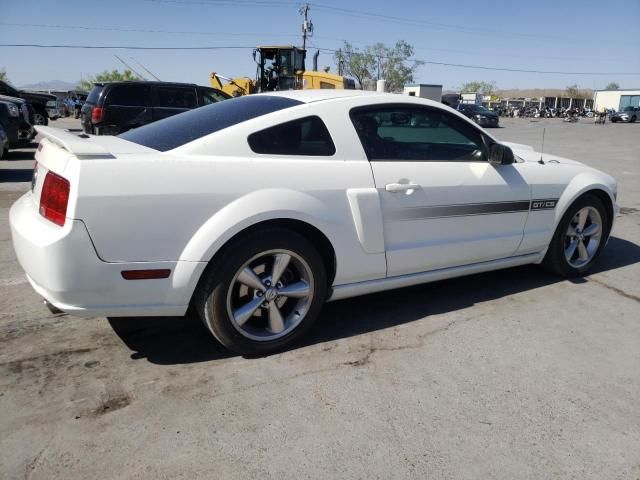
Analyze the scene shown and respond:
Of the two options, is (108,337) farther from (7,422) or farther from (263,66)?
(263,66)

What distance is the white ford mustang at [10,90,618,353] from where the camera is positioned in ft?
8.50

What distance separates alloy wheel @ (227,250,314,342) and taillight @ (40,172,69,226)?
0.94 metres

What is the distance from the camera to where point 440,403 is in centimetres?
268

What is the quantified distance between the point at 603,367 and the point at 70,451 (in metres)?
2.91

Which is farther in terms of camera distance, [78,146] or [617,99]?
[617,99]

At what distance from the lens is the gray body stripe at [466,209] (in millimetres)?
3393

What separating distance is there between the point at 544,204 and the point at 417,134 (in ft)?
3.96

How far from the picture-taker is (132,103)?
11203mm

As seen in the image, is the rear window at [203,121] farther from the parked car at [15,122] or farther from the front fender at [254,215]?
the parked car at [15,122]

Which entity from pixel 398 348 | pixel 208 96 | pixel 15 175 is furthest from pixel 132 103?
pixel 398 348

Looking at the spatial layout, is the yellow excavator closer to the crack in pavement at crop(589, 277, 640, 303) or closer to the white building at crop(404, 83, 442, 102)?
the white building at crop(404, 83, 442, 102)

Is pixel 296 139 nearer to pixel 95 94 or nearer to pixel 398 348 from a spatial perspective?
pixel 398 348

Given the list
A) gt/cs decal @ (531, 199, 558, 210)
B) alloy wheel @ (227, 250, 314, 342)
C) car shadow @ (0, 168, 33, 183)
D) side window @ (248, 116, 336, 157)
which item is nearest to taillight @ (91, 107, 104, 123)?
car shadow @ (0, 168, 33, 183)

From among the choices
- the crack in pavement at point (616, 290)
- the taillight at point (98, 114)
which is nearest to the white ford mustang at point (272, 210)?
the crack in pavement at point (616, 290)
